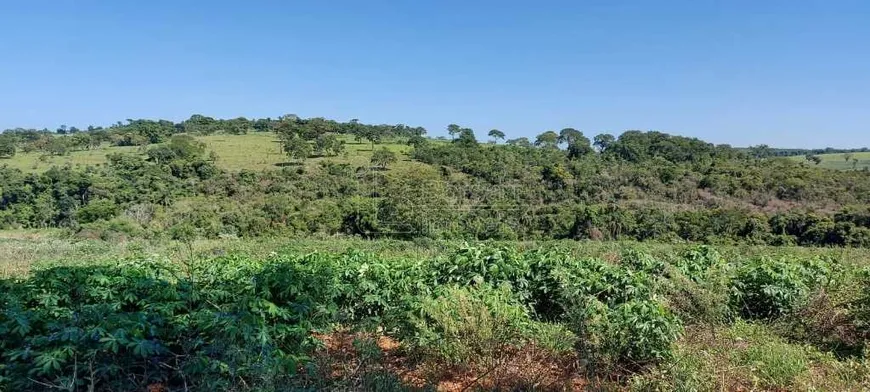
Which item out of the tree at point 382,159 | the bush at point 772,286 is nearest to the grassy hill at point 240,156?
the tree at point 382,159

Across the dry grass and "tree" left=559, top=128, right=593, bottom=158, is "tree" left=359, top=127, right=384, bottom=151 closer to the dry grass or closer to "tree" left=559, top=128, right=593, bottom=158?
"tree" left=559, top=128, right=593, bottom=158

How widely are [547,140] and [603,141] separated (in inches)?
304

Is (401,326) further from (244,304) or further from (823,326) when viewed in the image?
(823,326)

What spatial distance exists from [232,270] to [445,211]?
109ft

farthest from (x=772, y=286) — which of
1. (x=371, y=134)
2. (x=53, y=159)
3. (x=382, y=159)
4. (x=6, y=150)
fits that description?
(x=6, y=150)

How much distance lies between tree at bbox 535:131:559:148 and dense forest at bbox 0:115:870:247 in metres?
7.72

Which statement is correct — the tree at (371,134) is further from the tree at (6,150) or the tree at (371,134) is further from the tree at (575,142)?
the tree at (6,150)

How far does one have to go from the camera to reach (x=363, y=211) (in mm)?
37000

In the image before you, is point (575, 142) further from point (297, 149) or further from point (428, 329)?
point (428, 329)

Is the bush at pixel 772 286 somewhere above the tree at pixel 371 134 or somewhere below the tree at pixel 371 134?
below

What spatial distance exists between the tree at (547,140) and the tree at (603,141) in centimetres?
564

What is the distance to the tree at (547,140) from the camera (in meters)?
68.4

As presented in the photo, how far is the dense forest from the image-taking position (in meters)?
33.8

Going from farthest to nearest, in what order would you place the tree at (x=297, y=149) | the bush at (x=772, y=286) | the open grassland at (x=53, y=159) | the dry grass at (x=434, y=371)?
the tree at (x=297, y=149) → the open grassland at (x=53, y=159) → the bush at (x=772, y=286) → the dry grass at (x=434, y=371)
